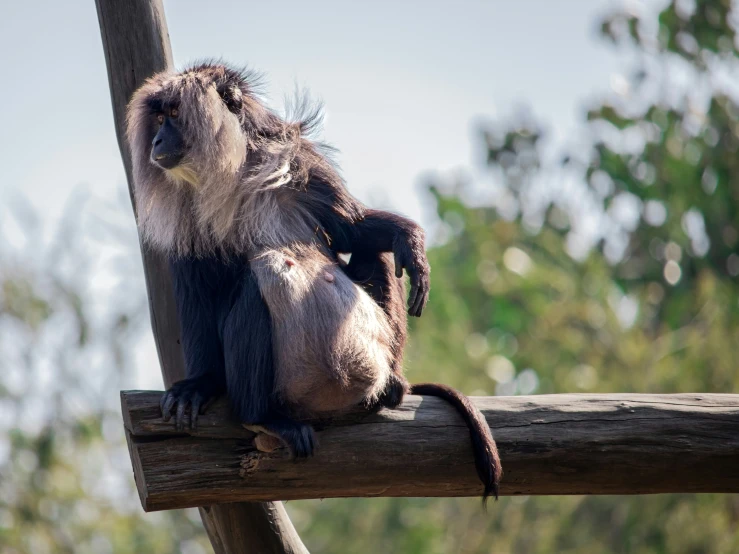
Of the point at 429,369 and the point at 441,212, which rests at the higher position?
the point at 441,212

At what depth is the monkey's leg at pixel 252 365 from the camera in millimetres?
3165

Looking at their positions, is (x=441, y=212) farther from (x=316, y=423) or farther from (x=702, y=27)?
(x=316, y=423)

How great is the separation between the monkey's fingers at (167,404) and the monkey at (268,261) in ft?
0.07

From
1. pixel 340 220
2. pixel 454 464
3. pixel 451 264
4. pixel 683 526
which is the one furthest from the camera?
pixel 451 264

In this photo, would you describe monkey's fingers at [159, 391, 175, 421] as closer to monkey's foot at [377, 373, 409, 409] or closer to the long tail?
monkey's foot at [377, 373, 409, 409]

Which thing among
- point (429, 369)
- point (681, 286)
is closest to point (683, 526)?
point (429, 369)

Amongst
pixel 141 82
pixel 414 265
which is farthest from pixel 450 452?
pixel 141 82

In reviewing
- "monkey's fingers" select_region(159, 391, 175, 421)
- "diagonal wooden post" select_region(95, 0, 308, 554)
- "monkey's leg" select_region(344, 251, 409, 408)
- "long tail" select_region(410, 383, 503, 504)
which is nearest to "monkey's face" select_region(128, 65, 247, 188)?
"diagonal wooden post" select_region(95, 0, 308, 554)

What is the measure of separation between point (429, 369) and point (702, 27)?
267 inches

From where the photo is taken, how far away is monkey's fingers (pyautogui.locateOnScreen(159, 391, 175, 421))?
3029 millimetres

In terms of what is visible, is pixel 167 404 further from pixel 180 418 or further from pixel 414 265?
pixel 414 265

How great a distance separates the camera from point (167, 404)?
10.0 feet

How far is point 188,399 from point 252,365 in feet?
0.97

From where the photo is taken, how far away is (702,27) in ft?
41.6
